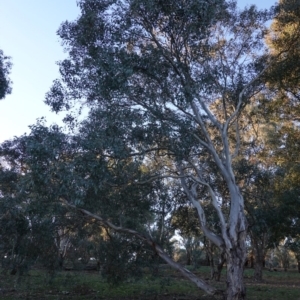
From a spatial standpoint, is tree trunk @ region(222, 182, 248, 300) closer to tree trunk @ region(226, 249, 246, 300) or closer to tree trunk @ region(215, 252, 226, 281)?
tree trunk @ region(226, 249, 246, 300)

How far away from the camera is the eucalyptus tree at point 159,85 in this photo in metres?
12.0

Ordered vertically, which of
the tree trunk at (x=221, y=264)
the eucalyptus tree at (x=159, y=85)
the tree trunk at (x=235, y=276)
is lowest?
the tree trunk at (x=235, y=276)

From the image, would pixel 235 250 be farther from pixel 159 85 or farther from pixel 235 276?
pixel 159 85

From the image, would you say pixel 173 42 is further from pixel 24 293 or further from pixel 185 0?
pixel 24 293

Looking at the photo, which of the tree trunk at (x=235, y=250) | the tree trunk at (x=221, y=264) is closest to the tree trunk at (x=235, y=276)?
the tree trunk at (x=235, y=250)

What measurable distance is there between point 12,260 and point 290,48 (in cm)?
1195

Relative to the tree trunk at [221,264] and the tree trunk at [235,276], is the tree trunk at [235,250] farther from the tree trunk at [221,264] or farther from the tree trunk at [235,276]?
the tree trunk at [221,264]

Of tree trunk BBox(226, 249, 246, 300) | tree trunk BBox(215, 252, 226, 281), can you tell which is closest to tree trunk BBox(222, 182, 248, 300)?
tree trunk BBox(226, 249, 246, 300)

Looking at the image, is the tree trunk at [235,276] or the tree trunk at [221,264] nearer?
the tree trunk at [235,276]

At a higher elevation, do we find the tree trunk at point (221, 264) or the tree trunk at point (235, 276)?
the tree trunk at point (221, 264)

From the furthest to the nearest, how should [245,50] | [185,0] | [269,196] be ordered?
[269,196], [245,50], [185,0]

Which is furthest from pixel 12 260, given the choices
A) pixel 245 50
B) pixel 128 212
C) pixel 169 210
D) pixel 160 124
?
pixel 245 50

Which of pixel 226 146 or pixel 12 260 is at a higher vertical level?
pixel 226 146

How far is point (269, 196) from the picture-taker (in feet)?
55.1
